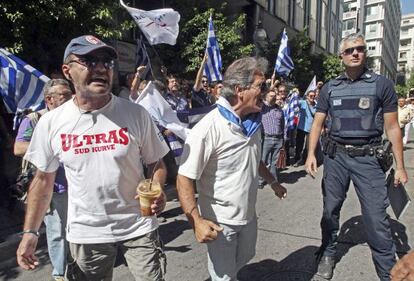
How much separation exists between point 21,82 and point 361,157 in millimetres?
3469

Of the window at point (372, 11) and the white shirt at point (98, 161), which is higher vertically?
the window at point (372, 11)

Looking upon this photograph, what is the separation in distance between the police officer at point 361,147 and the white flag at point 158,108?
7.60ft

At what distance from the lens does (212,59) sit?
768cm

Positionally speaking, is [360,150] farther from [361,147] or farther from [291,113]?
[291,113]

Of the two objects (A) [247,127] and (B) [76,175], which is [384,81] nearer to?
Answer: (A) [247,127]

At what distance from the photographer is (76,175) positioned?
2.27 m

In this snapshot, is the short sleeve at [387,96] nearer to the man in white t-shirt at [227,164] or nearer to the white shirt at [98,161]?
the man in white t-shirt at [227,164]

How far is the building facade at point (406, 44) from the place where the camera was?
398ft

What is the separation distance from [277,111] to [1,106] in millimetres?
5025

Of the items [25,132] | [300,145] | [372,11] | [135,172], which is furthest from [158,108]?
[372,11]

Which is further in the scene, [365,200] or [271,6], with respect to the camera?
[271,6]

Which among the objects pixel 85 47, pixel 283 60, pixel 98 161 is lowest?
pixel 98 161

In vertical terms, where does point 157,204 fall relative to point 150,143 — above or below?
below

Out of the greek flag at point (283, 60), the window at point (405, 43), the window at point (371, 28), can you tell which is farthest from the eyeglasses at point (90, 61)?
the window at point (405, 43)
